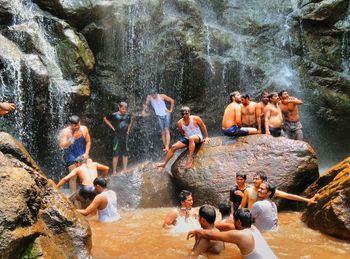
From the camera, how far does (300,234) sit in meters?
6.80

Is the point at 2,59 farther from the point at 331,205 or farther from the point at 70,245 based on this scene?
the point at 331,205

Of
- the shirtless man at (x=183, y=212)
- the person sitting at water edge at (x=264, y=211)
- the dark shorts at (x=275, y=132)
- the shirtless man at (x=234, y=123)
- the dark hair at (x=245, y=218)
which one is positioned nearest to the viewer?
the dark hair at (x=245, y=218)

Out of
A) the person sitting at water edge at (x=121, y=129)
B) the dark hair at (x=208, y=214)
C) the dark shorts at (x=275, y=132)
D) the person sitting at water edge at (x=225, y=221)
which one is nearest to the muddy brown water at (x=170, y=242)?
the person sitting at water edge at (x=225, y=221)

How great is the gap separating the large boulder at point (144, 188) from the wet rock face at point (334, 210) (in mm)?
3047

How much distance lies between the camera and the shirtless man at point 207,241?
540 centimetres

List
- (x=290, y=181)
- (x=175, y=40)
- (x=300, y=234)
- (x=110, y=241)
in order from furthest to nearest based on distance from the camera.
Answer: (x=175, y=40) < (x=290, y=181) < (x=300, y=234) < (x=110, y=241)

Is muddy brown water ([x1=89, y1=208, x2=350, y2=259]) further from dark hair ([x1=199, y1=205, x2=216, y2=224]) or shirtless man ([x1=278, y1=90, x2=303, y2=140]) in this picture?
shirtless man ([x1=278, y1=90, x2=303, y2=140])

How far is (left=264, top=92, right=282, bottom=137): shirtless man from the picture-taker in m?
9.76

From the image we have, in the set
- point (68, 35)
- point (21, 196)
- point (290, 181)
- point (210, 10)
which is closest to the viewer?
point (21, 196)

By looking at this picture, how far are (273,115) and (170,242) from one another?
4.74m

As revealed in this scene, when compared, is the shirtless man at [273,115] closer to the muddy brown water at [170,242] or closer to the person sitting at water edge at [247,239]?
the muddy brown water at [170,242]

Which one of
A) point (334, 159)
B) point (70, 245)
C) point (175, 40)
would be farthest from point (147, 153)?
point (70, 245)

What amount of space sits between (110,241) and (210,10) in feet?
36.8

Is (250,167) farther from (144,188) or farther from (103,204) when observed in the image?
(103,204)
